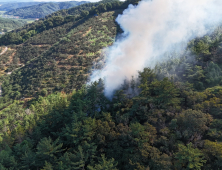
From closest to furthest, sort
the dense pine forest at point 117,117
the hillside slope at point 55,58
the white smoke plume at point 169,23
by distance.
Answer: the dense pine forest at point 117,117, the white smoke plume at point 169,23, the hillside slope at point 55,58

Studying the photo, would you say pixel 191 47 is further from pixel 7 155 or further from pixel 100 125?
pixel 7 155

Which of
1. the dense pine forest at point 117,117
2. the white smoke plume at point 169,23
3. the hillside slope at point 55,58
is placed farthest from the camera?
the hillside slope at point 55,58

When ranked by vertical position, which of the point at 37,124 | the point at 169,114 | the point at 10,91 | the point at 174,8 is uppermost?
the point at 174,8

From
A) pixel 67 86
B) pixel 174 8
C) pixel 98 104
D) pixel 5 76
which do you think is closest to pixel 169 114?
pixel 98 104

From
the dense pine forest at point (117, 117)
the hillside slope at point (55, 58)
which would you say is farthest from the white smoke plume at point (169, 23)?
the hillside slope at point (55, 58)

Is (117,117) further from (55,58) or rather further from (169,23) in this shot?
(55,58)

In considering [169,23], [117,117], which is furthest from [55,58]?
[169,23]

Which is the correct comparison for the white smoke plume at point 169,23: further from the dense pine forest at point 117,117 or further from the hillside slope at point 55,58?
the hillside slope at point 55,58

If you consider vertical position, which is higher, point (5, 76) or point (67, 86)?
point (67, 86)

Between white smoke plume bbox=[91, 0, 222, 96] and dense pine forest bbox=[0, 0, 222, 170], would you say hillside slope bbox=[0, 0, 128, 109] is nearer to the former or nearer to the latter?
dense pine forest bbox=[0, 0, 222, 170]
